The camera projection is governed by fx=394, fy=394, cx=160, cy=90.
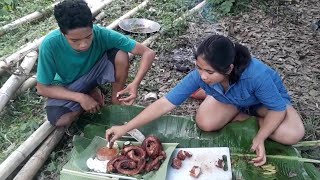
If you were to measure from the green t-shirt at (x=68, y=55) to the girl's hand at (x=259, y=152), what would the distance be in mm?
1329

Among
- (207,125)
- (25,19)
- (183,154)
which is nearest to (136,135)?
(183,154)

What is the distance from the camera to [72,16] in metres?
2.84

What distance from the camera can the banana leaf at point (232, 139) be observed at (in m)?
2.90

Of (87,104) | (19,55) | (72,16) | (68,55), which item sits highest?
(72,16)

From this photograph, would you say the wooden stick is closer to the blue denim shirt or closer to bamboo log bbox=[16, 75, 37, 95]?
the blue denim shirt

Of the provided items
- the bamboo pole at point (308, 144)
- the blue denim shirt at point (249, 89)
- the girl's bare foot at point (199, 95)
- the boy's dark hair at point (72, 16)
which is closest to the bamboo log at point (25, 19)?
the boy's dark hair at point (72, 16)

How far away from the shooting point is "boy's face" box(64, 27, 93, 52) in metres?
2.87

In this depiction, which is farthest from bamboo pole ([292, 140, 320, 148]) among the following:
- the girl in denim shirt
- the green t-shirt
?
the green t-shirt

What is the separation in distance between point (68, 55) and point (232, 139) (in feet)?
4.93

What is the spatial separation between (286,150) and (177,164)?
0.87 m

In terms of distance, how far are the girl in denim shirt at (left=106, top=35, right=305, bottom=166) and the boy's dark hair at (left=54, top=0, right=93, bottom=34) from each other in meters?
0.79

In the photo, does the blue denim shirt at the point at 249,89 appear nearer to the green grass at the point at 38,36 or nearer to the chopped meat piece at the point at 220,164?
the chopped meat piece at the point at 220,164

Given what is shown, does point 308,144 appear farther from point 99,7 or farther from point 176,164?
point 99,7

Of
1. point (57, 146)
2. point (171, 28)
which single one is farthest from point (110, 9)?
point (57, 146)
